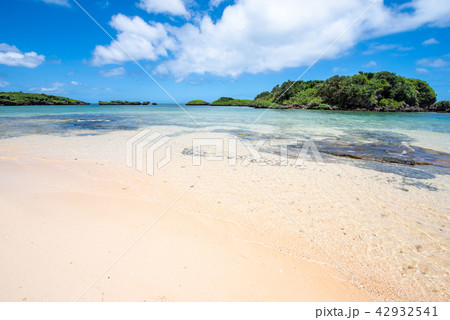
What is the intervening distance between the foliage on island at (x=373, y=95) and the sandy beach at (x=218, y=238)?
214 feet

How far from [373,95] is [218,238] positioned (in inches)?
2945

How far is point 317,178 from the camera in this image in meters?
6.17

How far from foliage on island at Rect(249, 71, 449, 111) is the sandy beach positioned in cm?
6508

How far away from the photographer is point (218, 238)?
341cm

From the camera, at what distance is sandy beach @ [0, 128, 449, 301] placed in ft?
8.08

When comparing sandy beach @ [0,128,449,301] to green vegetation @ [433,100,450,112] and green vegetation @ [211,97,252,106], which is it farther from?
green vegetation @ [211,97,252,106]

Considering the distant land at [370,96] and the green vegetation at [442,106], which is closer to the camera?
the distant land at [370,96]

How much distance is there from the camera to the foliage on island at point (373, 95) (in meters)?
60.5

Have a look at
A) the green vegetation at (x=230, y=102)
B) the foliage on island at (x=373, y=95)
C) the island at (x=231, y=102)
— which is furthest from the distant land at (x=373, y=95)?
the green vegetation at (x=230, y=102)

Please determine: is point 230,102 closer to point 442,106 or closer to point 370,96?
point 370,96
